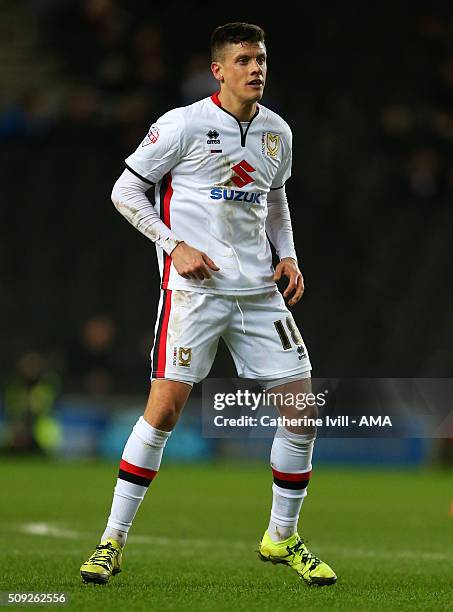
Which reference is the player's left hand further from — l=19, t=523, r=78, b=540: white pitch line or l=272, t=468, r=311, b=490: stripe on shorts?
l=19, t=523, r=78, b=540: white pitch line

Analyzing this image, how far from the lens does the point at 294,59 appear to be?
1625cm

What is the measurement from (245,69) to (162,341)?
1152mm

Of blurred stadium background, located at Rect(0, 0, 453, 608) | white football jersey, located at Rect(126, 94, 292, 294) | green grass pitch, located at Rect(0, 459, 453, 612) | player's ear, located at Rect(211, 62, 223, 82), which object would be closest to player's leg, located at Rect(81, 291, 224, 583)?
white football jersey, located at Rect(126, 94, 292, 294)

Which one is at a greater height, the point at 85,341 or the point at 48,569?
the point at 48,569

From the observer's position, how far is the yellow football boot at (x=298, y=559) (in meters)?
5.26

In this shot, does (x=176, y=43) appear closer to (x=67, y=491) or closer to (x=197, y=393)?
(x=197, y=393)

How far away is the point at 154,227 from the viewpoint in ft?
17.4

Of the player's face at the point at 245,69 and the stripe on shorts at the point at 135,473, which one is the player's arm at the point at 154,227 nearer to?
the player's face at the point at 245,69

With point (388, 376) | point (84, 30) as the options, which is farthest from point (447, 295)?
point (84, 30)

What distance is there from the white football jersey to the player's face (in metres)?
0.13

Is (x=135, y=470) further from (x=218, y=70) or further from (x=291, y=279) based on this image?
(x=218, y=70)

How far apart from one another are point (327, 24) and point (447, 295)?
405cm

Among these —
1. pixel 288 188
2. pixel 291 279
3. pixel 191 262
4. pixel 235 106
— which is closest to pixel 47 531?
pixel 291 279

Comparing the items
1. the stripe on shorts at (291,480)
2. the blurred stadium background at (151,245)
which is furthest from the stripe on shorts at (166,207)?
the blurred stadium background at (151,245)
